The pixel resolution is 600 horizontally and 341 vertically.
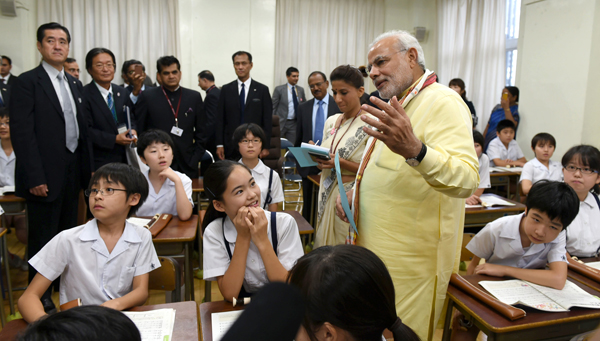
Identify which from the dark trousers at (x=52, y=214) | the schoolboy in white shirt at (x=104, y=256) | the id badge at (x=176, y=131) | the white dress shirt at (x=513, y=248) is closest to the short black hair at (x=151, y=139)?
the dark trousers at (x=52, y=214)

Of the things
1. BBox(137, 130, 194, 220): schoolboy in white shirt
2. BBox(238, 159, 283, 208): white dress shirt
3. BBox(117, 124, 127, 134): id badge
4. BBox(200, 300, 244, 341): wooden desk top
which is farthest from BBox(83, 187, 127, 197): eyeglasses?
BBox(117, 124, 127, 134): id badge

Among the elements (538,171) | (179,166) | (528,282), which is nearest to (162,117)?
(179,166)

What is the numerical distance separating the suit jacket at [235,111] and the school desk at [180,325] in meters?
2.99

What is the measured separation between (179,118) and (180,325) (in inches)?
110

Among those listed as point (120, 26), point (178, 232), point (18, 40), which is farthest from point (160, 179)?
point (120, 26)

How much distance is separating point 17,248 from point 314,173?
2.91m

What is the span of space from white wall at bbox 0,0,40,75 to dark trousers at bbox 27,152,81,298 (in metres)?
4.62

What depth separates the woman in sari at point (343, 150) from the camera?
7.59ft

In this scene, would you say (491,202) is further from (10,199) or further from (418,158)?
(10,199)

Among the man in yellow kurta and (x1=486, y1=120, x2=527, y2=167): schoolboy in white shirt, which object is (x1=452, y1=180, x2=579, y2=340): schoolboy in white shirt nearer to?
the man in yellow kurta

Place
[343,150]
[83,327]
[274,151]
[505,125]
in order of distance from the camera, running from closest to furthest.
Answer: [83,327], [343,150], [505,125], [274,151]

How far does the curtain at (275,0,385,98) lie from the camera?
25.0ft

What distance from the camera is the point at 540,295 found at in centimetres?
151

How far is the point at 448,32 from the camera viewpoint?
7547 millimetres
